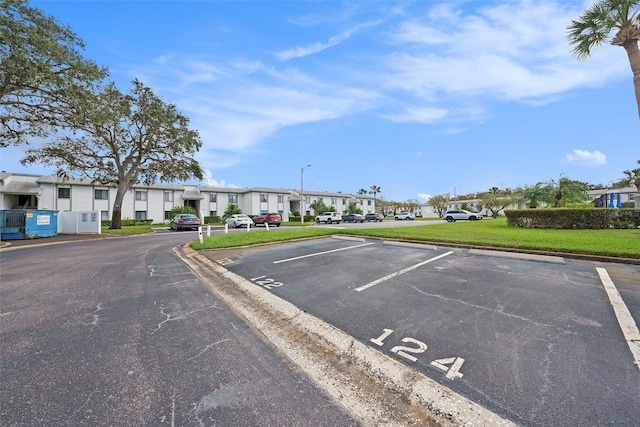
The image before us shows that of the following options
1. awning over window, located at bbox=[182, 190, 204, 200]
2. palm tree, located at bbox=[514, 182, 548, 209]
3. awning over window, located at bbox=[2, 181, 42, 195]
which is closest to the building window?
awning over window, located at bbox=[2, 181, 42, 195]

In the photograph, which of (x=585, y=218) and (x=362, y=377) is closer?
(x=362, y=377)

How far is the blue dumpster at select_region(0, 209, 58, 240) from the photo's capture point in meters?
16.3

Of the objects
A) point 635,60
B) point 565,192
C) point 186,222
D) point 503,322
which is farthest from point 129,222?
point 565,192

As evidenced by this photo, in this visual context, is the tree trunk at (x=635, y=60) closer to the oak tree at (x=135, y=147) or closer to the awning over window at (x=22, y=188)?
the oak tree at (x=135, y=147)

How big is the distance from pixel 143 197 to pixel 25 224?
82.8 feet

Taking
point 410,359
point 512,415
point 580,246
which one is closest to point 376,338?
point 410,359

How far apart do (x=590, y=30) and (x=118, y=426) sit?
1940cm

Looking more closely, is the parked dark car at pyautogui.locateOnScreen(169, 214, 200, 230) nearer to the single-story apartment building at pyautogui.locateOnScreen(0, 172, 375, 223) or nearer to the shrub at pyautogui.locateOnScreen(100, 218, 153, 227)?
the shrub at pyautogui.locateOnScreen(100, 218, 153, 227)

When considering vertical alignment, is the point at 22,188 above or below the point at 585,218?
above

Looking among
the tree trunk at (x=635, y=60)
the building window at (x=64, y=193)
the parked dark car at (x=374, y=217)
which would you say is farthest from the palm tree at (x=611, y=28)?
the building window at (x=64, y=193)

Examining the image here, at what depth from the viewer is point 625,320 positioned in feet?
11.8

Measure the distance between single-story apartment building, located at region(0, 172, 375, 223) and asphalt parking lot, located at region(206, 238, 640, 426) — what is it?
3820 centimetres

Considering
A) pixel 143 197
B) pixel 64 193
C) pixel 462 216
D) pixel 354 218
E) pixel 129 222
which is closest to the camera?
pixel 64 193

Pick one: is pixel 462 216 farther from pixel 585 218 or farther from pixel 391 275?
pixel 391 275
